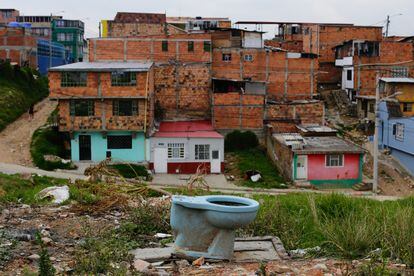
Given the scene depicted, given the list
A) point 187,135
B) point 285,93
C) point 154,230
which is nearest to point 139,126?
point 187,135

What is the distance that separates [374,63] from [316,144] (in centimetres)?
1565

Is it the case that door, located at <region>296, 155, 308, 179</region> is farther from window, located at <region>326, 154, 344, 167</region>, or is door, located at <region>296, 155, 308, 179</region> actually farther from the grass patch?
window, located at <region>326, 154, 344, 167</region>

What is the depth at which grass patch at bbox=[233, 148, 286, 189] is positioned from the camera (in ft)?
96.3

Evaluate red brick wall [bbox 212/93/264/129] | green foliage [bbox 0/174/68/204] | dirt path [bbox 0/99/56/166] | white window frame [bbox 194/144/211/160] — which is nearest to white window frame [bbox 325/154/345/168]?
red brick wall [bbox 212/93/264/129]

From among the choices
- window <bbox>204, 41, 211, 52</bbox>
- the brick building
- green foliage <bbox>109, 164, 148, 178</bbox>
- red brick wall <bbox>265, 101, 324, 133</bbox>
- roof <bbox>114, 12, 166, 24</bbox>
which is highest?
the brick building

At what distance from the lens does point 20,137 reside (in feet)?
107

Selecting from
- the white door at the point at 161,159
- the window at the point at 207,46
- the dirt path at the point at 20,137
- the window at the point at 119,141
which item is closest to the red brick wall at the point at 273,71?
the window at the point at 207,46

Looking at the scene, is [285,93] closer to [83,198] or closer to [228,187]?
[228,187]

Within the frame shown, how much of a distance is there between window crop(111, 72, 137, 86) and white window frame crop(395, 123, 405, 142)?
1566 cm

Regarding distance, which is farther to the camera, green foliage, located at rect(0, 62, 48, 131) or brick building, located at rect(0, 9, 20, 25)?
brick building, located at rect(0, 9, 20, 25)

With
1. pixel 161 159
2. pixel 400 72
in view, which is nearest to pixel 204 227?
pixel 161 159

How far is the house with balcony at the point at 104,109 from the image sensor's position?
102 feet

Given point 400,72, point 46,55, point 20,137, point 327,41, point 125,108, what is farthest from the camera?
Result: point 46,55

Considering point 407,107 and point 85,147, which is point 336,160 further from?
point 85,147
